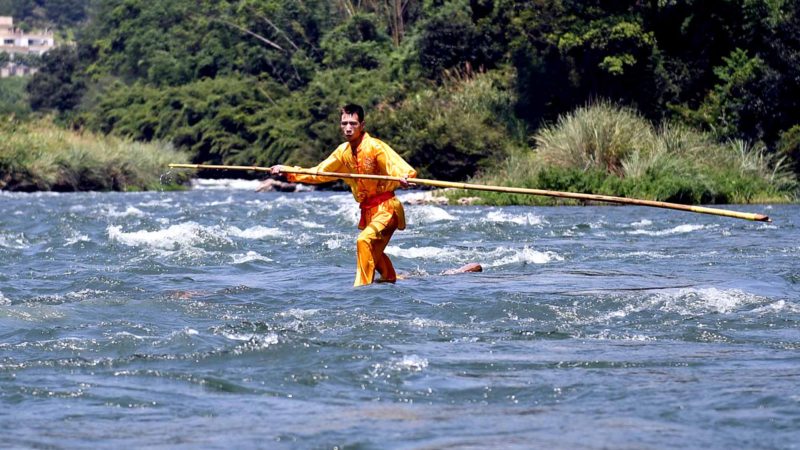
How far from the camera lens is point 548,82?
1671 inches

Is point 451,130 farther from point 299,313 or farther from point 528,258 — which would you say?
point 299,313

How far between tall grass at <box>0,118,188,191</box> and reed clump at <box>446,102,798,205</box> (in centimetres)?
Result: 1562

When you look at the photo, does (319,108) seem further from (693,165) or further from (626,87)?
(693,165)

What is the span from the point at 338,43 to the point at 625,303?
172ft

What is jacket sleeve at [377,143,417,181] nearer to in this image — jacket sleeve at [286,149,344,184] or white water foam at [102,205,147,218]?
jacket sleeve at [286,149,344,184]

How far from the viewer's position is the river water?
676 cm

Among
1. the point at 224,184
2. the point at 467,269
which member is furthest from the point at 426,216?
the point at 224,184

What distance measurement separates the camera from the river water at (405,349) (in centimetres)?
676

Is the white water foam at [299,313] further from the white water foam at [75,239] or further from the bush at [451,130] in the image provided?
the bush at [451,130]

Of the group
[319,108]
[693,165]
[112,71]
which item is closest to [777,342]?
[693,165]

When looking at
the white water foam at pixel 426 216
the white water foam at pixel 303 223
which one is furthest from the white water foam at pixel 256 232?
the white water foam at pixel 426 216

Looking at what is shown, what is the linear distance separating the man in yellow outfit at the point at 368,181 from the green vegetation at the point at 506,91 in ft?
55.5

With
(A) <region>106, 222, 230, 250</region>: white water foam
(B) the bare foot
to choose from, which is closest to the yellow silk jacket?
(B) the bare foot

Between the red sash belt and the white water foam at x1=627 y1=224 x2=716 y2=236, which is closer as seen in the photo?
the red sash belt
